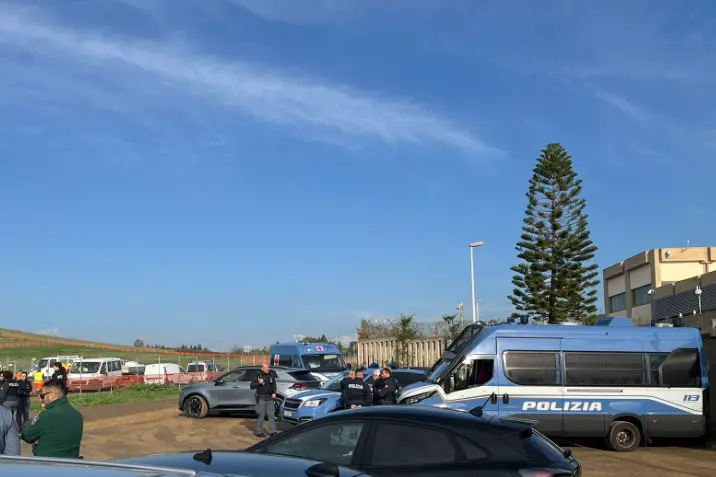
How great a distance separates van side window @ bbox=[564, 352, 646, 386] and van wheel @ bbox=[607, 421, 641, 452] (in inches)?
34.4

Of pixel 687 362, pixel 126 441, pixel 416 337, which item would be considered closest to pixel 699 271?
pixel 416 337

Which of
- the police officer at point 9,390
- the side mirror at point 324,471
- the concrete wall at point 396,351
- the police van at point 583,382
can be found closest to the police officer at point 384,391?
the police van at point 583,382

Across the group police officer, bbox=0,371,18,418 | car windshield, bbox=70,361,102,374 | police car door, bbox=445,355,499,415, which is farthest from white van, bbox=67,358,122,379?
police car door, bbox=445,355,499,415

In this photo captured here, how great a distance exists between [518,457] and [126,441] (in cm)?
1404

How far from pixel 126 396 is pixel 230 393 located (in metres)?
13.6

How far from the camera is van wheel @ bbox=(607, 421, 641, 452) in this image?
1591 cm

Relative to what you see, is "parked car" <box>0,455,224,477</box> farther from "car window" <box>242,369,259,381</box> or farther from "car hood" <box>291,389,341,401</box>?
"car window" <box>242,369,259,381</box>

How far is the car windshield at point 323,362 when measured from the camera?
29.3 meters

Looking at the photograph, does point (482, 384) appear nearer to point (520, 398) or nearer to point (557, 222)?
point (520, 398)

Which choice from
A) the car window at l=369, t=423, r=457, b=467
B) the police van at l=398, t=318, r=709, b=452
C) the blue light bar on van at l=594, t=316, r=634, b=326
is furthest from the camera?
the blue light bar on van at l=594, t=316, r=634, b=326

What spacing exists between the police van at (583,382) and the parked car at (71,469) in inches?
516

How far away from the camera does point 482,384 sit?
1588 cm

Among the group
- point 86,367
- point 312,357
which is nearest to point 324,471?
point 312,357

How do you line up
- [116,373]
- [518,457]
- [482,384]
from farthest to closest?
[116,373] < [482,384] < [518,457]
